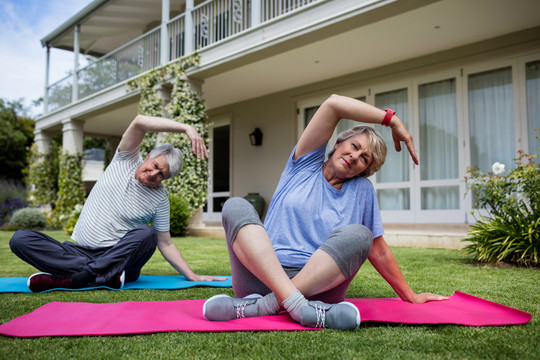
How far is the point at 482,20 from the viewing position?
5.43 meters

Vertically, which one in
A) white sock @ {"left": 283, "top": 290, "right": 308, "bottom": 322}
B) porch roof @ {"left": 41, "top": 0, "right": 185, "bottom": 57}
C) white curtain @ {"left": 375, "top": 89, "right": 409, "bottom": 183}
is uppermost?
porch roof @ {"left": 41, "top": 0, "right": 185, "bottom": 57}

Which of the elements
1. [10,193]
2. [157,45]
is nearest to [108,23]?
[157,45]

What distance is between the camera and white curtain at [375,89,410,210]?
6961 millimetres

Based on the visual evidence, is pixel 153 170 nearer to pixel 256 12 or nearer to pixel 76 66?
pixel 256 12

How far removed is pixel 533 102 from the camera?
225 inches

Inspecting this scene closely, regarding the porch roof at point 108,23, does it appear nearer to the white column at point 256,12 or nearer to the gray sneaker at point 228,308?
the white column at point 256,12

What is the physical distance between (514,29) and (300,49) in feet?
9.41

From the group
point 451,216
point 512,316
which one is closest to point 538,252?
point 512,316

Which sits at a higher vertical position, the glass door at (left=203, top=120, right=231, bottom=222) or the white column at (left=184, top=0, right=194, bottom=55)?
the white column at (left=184, top=0, right=194, bottom=55)

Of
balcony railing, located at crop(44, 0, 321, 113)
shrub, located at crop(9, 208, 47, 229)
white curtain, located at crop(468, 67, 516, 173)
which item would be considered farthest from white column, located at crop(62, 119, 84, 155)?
white curtain, located at crop(468, 67, 516, 173)

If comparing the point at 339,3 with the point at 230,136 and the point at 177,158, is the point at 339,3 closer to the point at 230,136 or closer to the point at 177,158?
the point at 177,158

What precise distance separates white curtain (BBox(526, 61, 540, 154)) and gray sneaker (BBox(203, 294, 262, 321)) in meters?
5.33

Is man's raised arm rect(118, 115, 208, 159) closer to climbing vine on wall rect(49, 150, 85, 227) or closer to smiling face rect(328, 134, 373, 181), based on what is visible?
smiling face rect(328, 134, 373, 181)

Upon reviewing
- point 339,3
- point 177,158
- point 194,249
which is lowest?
point 194,249
